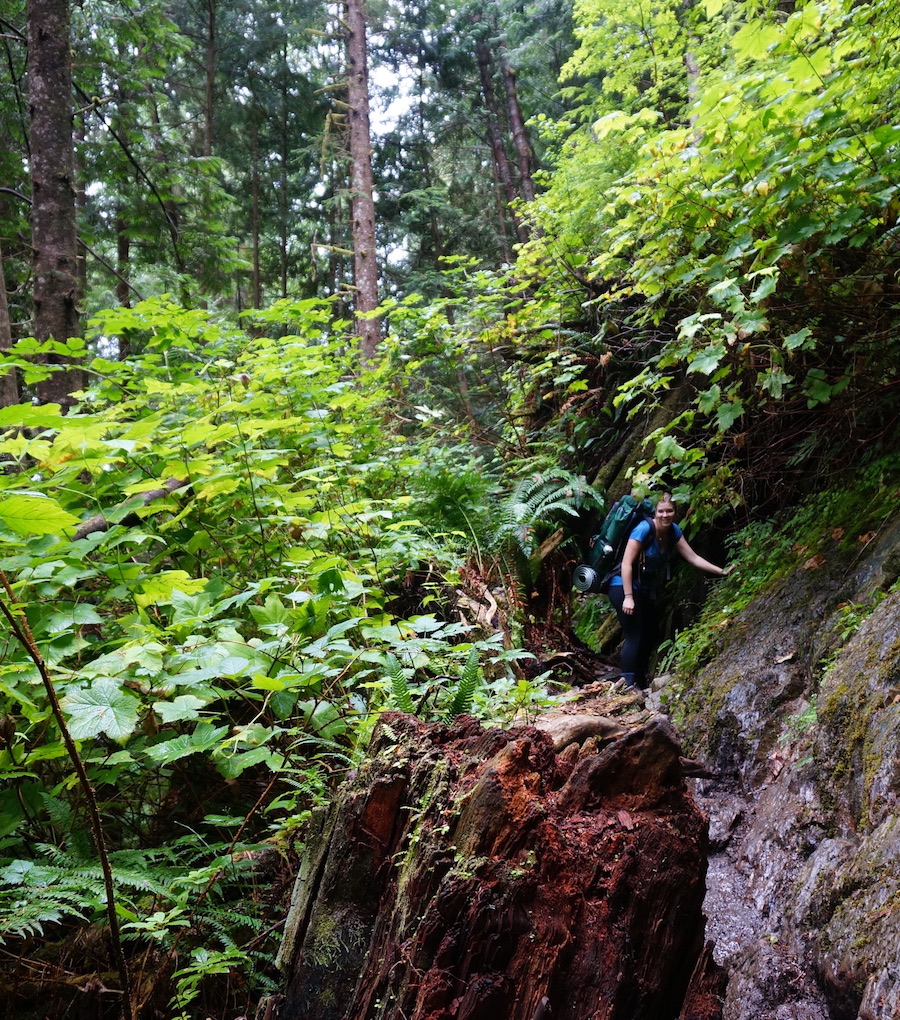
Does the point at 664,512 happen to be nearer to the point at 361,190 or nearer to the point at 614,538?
the point at 614,538

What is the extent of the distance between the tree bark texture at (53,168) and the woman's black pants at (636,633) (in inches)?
215

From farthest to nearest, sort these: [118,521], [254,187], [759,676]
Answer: [254,187] < [759,676] < [118,521]

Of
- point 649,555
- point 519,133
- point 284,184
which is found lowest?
point 649,555

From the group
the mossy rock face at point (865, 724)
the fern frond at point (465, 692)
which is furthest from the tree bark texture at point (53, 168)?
the mossy rock face at point (865, 724)

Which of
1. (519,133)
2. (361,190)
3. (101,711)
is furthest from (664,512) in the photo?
(519,133)

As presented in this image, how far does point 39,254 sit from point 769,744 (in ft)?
23.2

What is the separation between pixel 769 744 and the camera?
3801 millimetres

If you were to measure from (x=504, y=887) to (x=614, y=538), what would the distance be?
4.88 metres

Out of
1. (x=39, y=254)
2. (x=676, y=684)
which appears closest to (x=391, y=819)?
(x=676, y=684)

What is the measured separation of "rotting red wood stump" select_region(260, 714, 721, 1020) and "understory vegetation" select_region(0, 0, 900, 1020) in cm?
32

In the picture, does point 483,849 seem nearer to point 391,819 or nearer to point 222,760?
point 391,819

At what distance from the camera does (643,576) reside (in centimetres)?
588

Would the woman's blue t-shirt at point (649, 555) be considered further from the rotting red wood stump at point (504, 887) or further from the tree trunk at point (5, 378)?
the tree trunk at point (5, 378)

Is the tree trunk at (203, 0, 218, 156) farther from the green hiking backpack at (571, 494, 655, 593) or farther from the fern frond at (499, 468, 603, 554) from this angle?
the green hiking backpack at (571, 494, 655, 593)
